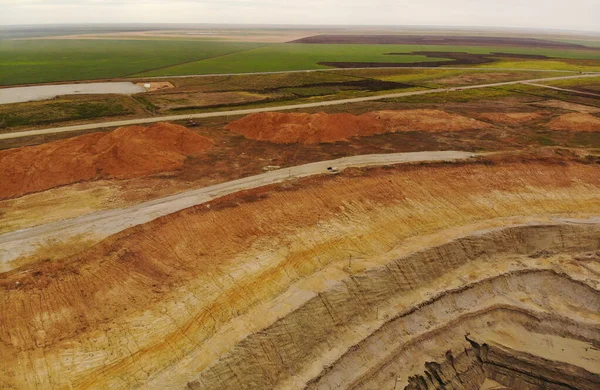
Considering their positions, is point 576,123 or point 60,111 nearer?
point 576,123

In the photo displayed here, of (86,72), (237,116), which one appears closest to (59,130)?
(237,116)

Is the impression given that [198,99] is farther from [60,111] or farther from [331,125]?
[331,125]

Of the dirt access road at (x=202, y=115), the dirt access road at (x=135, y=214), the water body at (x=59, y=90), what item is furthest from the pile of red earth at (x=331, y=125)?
the water body at (x=59, y=90)

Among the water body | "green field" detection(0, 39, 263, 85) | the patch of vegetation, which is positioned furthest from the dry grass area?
"green field" detection(0, 39, 263, 85)

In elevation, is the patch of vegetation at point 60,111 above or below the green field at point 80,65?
above

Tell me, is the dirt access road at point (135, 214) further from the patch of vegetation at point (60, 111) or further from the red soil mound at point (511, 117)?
the patch of vegetation at point (60, 111)

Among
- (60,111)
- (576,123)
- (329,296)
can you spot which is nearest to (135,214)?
(329,296)
